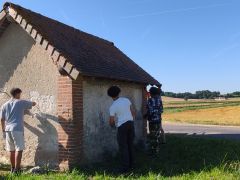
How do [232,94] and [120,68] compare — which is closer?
[120,68]

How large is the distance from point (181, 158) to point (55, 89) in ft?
13.0

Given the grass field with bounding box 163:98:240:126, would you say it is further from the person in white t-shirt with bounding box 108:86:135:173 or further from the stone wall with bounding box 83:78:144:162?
the person in white t-shirt with bounding box 108:86:135:173

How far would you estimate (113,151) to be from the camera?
11461 mm

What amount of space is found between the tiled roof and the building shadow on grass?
226 centimetres

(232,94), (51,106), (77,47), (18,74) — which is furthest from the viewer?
(232,94)

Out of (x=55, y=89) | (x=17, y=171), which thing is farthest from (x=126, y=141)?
(x=17, y=171)

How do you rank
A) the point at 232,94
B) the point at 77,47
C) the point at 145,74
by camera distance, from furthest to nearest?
the point at 232,94, the point at 145,74, the point at 77,47

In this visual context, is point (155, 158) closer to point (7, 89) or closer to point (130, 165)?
point (130, 165)

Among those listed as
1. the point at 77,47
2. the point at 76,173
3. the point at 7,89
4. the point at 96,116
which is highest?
the point at 77,47

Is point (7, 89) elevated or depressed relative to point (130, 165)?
elevated

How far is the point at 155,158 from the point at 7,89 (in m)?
4.39

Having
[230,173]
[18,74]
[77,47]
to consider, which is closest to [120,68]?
[77,47]

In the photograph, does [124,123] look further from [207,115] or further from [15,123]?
[207,115]

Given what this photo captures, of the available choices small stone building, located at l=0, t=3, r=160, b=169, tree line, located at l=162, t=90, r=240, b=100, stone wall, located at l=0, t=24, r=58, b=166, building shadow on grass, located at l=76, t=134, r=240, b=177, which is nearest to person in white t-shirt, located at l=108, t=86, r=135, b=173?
building shadow on grass, located at l=76, t=134, r=240, b=177
